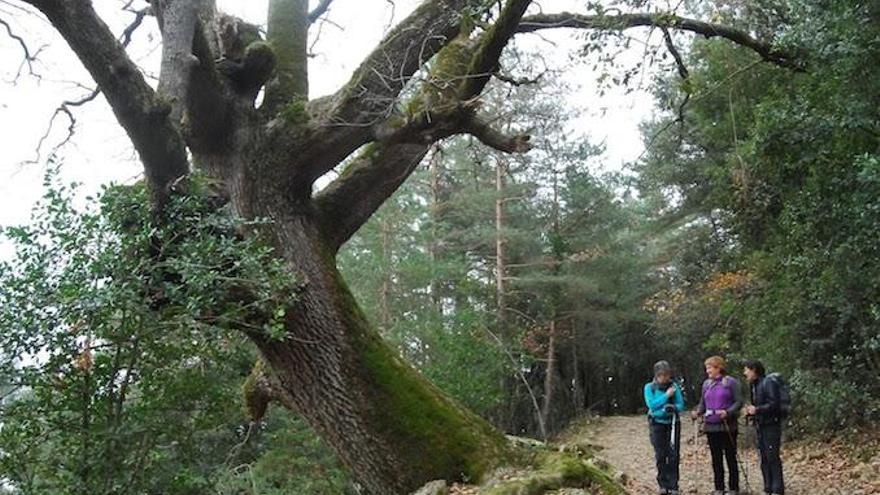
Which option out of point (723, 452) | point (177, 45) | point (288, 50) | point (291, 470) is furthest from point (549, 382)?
point (177, 45)

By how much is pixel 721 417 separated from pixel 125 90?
19.5 feet

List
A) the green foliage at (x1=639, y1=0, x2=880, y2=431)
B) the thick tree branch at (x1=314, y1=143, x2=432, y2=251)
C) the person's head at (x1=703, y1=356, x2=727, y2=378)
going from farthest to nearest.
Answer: the thick tree branch at (x1=314, y1=143, x2=432, y2=251) < the green foliage at (x1=639, y1=0, x2=880, y2=431) < the person's head at (x1=703, y1=356, x2=727, y2=378)

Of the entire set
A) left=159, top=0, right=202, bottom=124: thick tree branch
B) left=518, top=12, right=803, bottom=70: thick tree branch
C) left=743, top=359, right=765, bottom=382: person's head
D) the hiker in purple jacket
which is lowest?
the hiker in purple jacket

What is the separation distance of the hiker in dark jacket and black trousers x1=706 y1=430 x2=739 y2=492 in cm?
26

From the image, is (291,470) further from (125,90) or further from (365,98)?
(125,90)

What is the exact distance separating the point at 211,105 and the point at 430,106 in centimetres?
211

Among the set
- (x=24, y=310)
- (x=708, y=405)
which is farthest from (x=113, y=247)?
(x=708, y=405)

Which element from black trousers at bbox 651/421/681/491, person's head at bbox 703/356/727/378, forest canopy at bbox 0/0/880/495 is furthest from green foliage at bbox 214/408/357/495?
person's head at bbox 703/356/727/378

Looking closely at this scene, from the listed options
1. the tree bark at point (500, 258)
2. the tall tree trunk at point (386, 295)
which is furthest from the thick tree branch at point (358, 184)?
the tree bark at point (500, 258)

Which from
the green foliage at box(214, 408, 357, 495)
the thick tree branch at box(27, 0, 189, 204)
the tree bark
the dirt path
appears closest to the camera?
the thick tree branch at box(27, 0, 189, 204)

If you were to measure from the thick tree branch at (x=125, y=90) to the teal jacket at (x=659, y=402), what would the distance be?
470cm

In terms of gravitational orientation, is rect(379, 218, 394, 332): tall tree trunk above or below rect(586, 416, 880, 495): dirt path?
above

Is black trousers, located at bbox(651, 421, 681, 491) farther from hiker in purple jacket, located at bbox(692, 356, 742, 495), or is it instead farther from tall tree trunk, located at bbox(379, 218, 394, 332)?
tall tree trunk, located at bbox(379, 218, 394, 332)

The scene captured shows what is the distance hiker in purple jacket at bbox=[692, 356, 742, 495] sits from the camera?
272 inches
